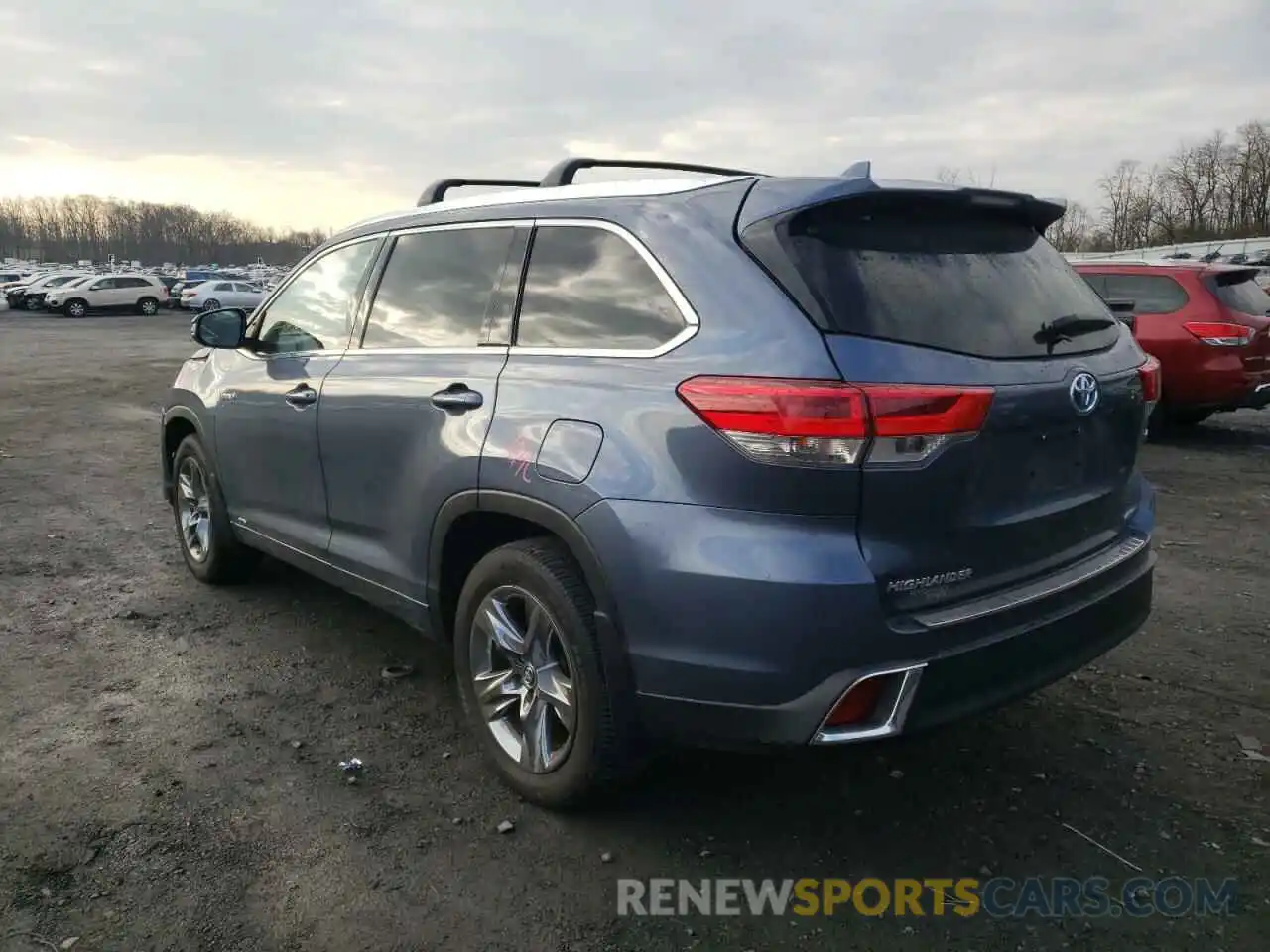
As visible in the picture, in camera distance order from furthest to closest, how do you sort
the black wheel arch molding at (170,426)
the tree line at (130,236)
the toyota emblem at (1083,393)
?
1. the tree line at (130,236)
2. the black wheel arch molding at (170,426)
3. the toyota emblem at (1083,393)

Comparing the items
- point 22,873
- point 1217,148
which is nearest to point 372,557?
point 22,873

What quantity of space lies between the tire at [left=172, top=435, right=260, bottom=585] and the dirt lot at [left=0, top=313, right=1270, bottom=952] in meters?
0.30

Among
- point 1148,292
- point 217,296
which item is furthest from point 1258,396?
point 217,296

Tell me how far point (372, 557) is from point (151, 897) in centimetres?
138

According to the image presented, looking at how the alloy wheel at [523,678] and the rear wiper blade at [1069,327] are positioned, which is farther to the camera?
the alloy wheel at [523,678]

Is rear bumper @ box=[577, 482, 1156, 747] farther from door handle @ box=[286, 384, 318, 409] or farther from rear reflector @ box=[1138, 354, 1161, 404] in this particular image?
door handle @ box=[286, 384, 318, 409]

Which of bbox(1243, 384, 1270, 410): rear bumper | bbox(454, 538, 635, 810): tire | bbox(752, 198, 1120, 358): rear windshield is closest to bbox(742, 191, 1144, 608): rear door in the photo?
bbox(752, 198, 1120, 358): rear windshield

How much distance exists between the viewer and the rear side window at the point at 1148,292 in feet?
31.9

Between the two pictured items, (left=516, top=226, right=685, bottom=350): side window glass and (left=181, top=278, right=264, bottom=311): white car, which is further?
(left=181, top=278, right=264, bottom=311): white car

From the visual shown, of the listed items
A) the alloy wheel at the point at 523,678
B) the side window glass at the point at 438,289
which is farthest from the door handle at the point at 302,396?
the alloy wheel at the point at 523,678

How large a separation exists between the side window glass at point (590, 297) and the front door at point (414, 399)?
13cm

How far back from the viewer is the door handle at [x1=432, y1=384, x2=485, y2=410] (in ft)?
10.4

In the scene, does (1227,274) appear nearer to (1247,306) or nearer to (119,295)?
(1247,306)

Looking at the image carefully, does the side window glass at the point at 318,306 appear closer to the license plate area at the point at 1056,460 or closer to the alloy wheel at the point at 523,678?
the alloy wheel at the point at 523,678
